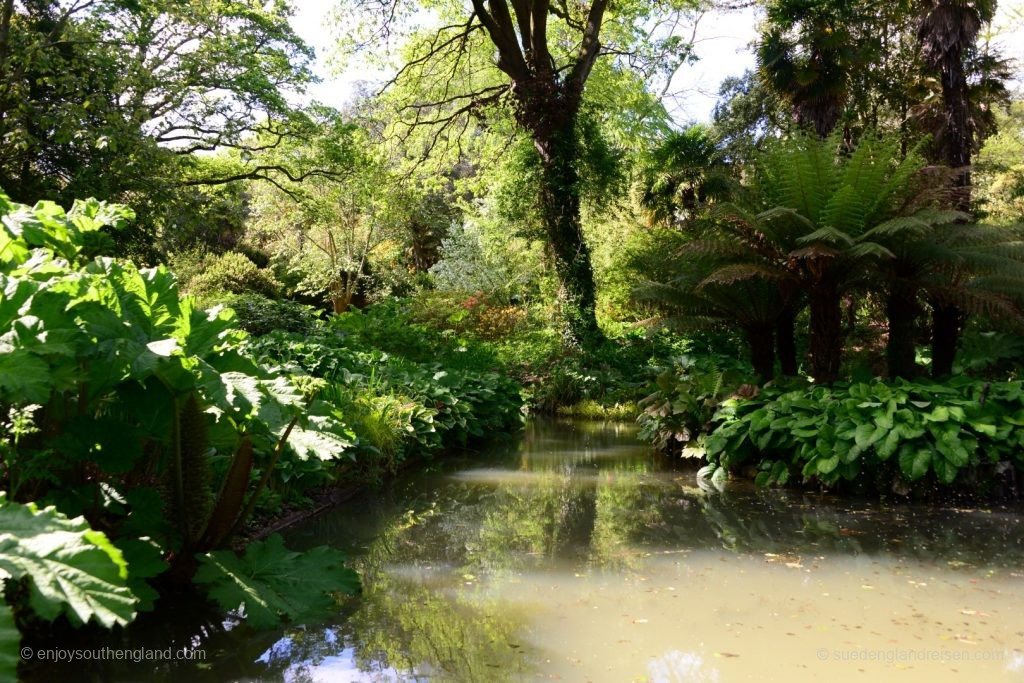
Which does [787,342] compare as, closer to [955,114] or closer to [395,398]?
[395,398]

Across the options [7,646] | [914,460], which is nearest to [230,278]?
[914,460]

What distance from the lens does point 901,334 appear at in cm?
617

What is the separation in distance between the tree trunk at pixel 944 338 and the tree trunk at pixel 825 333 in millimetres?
915

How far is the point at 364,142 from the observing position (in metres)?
15.1

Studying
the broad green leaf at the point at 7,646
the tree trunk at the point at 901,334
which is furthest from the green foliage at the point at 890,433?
the broad green leaf at the point at 7,646

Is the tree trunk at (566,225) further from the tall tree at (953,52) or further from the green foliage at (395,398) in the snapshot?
the tall tree at (953,52)

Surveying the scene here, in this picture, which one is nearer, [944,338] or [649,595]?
[649,595]

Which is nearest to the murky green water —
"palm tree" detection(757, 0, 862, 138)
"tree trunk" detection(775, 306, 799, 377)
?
"tree trunk" detection(775, 306, 799, 377)

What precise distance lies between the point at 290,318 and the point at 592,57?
6812mm

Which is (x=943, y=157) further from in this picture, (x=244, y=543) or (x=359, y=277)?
(x=359, y=277)

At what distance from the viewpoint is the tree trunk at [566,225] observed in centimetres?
1254

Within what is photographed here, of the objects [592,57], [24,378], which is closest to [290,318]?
[592,57]

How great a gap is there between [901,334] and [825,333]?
0.64 metres

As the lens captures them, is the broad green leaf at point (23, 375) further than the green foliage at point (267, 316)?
No
